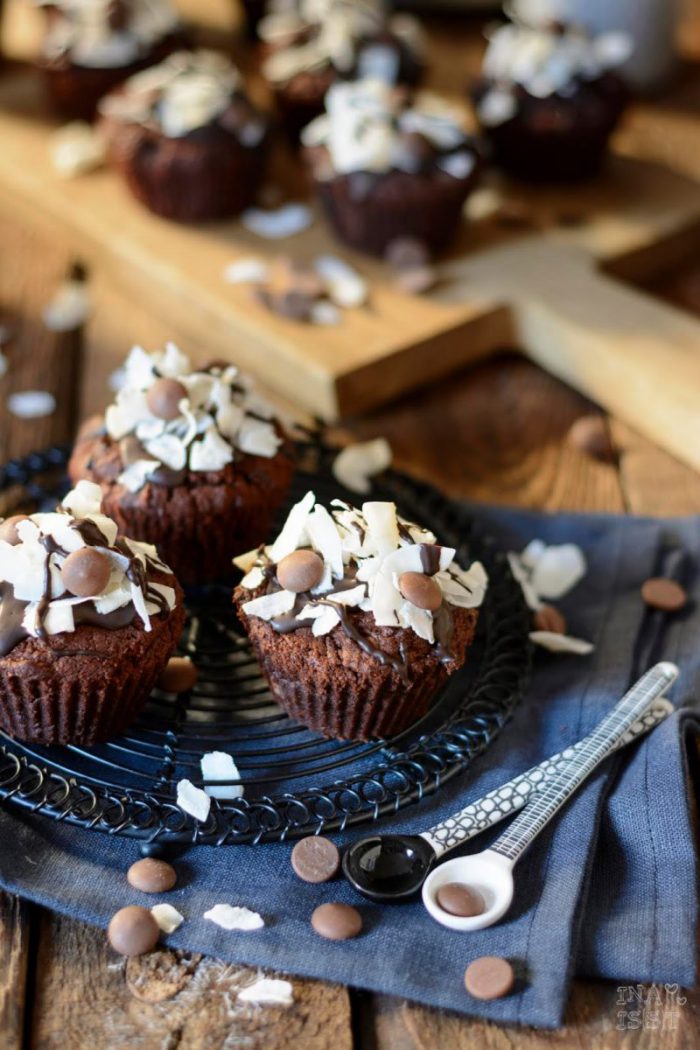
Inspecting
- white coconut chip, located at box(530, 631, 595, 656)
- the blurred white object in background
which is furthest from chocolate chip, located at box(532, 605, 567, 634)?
the blurred white object in background

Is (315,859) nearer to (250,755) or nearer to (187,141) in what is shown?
(250,755)

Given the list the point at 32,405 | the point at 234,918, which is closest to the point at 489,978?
the point at 234,918

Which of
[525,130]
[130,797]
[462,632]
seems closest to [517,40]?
[525,130]

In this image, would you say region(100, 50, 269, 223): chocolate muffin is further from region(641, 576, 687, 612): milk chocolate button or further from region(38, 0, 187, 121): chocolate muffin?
region(641, 576, 687, 612): milk chocolate button

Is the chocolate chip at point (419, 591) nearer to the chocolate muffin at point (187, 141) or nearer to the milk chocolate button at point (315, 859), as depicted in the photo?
the milk chocolate button at point (315, 859)

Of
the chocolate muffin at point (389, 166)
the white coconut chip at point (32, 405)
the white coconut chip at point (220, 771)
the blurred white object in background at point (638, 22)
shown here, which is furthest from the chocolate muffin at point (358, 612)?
the blurred white object in background at point (638, 22)

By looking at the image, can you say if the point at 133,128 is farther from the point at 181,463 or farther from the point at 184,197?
the point at 181,463
